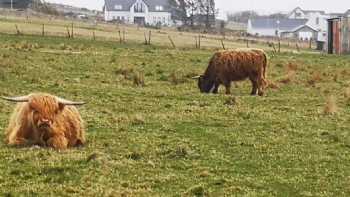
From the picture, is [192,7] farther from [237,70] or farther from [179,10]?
[237,70]

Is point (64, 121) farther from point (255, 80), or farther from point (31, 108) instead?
point (255, 80)

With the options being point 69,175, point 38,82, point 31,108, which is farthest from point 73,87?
point 69,175

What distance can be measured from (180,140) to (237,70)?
11.0 meters

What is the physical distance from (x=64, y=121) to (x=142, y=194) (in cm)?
363

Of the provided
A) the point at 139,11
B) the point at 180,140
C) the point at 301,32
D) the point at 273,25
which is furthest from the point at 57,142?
the point at 273,25

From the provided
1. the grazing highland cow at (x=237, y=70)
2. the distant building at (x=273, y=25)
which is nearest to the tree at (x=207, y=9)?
the distant building at (x=273, y=25)

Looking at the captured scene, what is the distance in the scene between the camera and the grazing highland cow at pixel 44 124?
11.7m

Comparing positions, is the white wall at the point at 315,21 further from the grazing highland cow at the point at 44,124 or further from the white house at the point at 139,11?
the grazing highland cow at the point at 44,124

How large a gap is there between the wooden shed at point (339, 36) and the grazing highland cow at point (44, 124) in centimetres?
4637

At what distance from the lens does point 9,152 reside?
11477 mm

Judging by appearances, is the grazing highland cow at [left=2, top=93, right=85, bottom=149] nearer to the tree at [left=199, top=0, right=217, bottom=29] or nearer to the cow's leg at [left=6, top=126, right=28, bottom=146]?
the cow's leg at [left=6, top=126, right=28, bottom=146]

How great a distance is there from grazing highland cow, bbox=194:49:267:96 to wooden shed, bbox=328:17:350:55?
111 ft

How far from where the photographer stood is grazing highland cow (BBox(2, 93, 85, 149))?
1167 cm

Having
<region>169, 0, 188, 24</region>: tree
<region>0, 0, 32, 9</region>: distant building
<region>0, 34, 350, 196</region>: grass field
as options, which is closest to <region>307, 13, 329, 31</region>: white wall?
<region>169, 0, 188, 24</region>: tree
